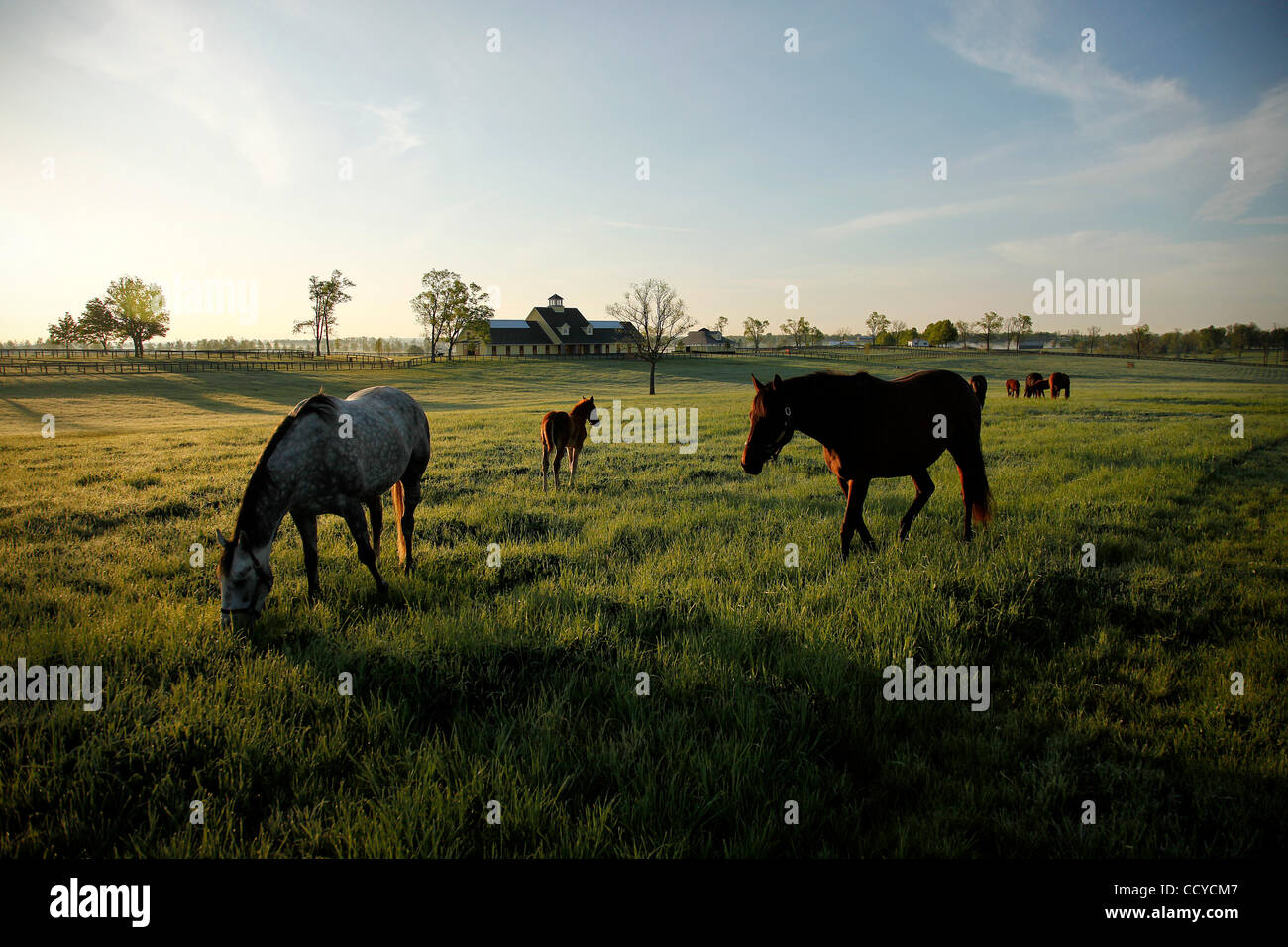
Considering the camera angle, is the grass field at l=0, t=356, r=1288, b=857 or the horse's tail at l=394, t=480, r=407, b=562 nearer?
the grass field at l=0, t=356, r=1288, b=857

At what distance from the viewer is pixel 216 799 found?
2832mm

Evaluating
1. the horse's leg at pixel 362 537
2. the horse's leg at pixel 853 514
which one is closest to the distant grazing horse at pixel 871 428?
the horse's leg at pixel 853 514

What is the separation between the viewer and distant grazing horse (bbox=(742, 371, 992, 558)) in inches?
250

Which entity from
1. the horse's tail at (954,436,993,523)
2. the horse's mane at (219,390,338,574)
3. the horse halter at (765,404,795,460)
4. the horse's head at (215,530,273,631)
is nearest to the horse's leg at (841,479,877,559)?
the horse halter at (765,404,795,460)

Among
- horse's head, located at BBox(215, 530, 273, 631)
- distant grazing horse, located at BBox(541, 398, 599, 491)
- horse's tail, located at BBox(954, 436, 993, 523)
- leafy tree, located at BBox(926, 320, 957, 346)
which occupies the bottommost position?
horse's head, located at BBox(215, 530, 273, 631)

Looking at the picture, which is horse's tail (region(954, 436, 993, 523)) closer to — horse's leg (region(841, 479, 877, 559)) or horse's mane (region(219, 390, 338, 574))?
horse's leg (region(841, 479, 877, 559))

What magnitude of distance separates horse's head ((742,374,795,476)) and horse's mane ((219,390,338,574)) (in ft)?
14.8

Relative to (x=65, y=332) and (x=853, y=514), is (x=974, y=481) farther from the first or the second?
(x=65, y=332)

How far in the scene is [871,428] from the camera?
6738 mm

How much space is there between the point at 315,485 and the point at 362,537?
2.19ft
